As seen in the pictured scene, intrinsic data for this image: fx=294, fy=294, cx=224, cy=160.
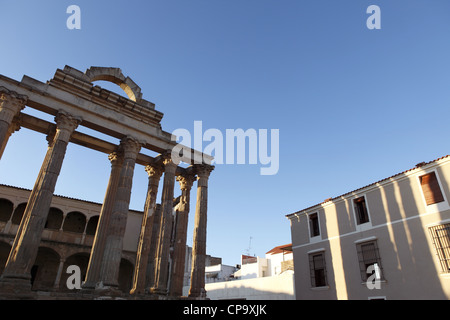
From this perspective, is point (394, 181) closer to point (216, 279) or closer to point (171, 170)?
point (171, 170)

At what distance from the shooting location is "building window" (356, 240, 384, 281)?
16778 mm

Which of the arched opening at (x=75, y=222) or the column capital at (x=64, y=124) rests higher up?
the column capital at (x=64, y=124)

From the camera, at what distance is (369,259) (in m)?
17.3

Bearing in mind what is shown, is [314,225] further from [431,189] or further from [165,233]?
[165,233]

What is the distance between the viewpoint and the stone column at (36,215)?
35.3ft

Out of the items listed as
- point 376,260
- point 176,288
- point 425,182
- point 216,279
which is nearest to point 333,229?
point 376,260

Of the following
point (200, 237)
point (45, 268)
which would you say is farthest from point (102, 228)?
point (45, 268)

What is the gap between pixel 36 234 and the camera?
11641mm

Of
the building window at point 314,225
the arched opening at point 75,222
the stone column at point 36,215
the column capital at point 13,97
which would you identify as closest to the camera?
the stone column at point 36,215

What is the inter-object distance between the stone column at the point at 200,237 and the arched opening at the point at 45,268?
536 inches

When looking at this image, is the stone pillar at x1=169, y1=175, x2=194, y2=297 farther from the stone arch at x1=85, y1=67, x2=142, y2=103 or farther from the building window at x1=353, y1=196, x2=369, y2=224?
the building window at x1=353, y1=196, x2=369, y2=224

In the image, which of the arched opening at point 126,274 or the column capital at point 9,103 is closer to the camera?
the column capital at point 9,103

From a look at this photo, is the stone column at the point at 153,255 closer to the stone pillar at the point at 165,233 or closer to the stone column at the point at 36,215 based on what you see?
the stone pillar at the point at 165,233

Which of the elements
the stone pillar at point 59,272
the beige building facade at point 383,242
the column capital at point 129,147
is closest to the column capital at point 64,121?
the column capital at point 129,147
